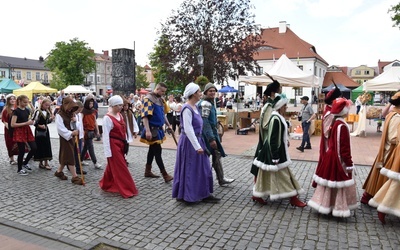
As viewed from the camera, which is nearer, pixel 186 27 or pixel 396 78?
pixel 396 78

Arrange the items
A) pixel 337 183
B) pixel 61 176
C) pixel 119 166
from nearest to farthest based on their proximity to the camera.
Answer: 1. pixel 337 183
2. pixel 119 166
3. pixel 61 176

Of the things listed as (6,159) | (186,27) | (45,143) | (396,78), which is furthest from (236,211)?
(186,27)

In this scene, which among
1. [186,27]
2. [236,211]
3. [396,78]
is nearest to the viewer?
[236,211]

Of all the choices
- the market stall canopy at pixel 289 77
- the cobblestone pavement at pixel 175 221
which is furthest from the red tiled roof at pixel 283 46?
the cobblestone pavement at pixel 175 221

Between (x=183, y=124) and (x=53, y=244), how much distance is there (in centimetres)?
231

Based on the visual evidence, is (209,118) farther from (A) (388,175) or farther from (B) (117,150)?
(A) (388,175)

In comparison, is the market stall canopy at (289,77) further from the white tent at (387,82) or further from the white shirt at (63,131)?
the white shirt at (63,131)

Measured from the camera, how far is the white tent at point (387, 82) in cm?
1301

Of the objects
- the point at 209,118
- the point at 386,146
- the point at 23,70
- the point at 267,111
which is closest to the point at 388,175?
the point at 386,146

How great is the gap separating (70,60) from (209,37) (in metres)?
41.5

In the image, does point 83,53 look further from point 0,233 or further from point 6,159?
point 0,233

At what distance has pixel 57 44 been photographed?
2211 inches

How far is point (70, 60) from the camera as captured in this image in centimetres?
5600

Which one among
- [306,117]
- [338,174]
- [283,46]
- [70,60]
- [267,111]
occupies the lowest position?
[338,174]
